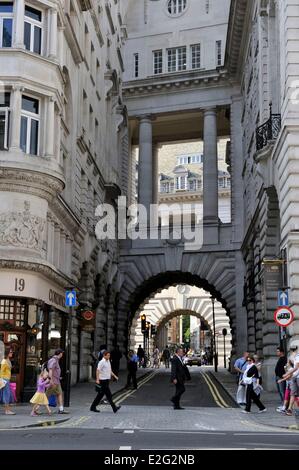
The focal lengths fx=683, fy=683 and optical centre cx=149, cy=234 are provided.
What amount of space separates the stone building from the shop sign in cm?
11

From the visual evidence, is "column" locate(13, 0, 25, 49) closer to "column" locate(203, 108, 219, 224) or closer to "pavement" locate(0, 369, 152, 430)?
"pavement" locate(0, 369, 152, 430)

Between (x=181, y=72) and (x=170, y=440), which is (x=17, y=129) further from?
(x=181, y=72)

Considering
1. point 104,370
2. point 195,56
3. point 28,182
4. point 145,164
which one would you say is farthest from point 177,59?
point 104,370

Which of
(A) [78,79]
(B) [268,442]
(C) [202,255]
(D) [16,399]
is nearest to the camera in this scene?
(B) [268,442]

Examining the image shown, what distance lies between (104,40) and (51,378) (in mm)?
27958

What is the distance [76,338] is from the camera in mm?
33750

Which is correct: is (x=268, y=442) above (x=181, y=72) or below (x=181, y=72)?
below

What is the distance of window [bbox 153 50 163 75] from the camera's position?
5569 cm

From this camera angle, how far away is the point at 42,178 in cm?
2356

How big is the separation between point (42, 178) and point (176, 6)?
37357 mm

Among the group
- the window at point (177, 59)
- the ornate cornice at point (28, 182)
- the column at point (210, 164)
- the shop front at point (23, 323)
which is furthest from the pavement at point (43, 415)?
the window at point (177, 59)

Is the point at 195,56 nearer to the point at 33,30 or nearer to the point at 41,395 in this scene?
the point at 33,30
